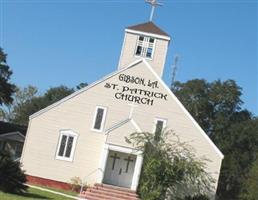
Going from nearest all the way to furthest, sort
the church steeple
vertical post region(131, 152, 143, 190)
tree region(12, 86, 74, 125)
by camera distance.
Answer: vertical post region(131, 152, 143, 190) < the church steeple < tree region(12, 86, 74, 125)

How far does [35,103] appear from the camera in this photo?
89875 mm

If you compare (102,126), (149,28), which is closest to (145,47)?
(149,28)

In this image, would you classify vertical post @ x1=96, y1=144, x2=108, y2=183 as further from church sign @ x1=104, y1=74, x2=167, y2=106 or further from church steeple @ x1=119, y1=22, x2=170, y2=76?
church steeple @ x1=119, y1=22, x2=170, y2=76

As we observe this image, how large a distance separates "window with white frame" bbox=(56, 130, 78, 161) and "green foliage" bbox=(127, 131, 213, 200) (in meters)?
3.86

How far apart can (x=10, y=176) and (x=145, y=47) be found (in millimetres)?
16774

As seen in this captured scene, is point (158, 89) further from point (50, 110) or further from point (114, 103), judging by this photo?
point (50, 110)

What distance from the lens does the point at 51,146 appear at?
3466 cm

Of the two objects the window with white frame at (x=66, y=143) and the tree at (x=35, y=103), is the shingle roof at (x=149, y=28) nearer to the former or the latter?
the window with white frame at (x=66, y=143)

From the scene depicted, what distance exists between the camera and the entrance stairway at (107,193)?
3047 cm

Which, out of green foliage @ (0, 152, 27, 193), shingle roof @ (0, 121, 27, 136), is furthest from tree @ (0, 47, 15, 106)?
green foliage @ (0, 152, 27, 193)

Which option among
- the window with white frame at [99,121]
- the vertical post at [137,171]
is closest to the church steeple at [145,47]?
the window with white frame at [99,121]

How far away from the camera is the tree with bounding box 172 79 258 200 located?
209 feet

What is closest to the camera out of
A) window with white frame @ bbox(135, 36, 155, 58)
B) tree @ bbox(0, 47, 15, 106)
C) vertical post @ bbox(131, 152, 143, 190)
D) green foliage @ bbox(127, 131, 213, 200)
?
green foliage @ bbox(127, 131, 213, 200)

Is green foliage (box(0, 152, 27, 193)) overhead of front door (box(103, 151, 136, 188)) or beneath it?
beneath
